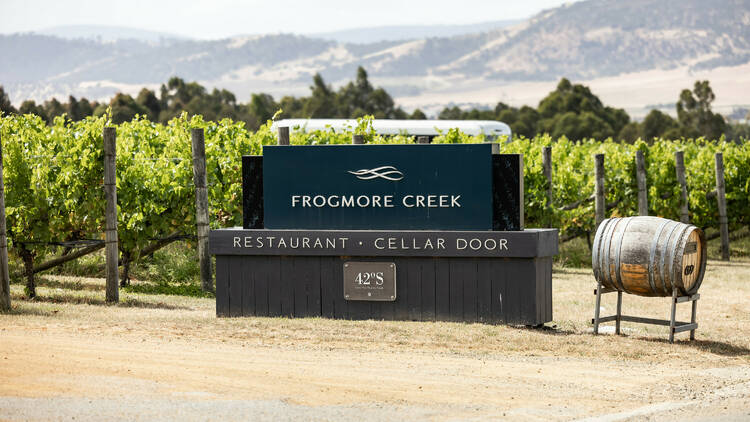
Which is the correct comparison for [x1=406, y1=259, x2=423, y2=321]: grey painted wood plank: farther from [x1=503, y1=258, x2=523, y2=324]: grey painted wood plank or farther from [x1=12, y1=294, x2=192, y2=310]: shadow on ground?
[x1=12, y1=294, x2=192, y2=310]: shadow on ground

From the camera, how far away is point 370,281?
12.8 m

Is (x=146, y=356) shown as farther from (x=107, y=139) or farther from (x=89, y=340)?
(x=107, y=139)

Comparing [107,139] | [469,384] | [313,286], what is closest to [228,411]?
[469,384]

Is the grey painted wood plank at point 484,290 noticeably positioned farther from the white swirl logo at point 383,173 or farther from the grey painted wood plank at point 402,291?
the white swirl logo at point 383,173

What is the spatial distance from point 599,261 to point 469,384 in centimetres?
352

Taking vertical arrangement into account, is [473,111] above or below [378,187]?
above

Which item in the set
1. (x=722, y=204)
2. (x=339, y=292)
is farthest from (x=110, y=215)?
(x=722, y=204)

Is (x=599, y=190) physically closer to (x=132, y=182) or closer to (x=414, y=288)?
(x=132, y=182)

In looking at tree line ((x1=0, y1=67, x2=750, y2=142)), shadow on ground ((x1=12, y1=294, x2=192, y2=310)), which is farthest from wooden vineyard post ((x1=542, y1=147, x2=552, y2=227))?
tree line ((x1=0, y1=67, x2=750, y2=142))

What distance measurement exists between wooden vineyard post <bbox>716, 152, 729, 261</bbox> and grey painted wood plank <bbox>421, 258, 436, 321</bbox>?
15119 millimetres

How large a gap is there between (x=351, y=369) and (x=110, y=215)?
6.57 meters

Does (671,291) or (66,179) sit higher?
(66,179)

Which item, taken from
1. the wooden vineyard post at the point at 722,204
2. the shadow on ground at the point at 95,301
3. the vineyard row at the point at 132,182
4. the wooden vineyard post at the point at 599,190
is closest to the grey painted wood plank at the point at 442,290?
the vineyard row at the point at 132,182

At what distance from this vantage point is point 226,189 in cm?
1875
